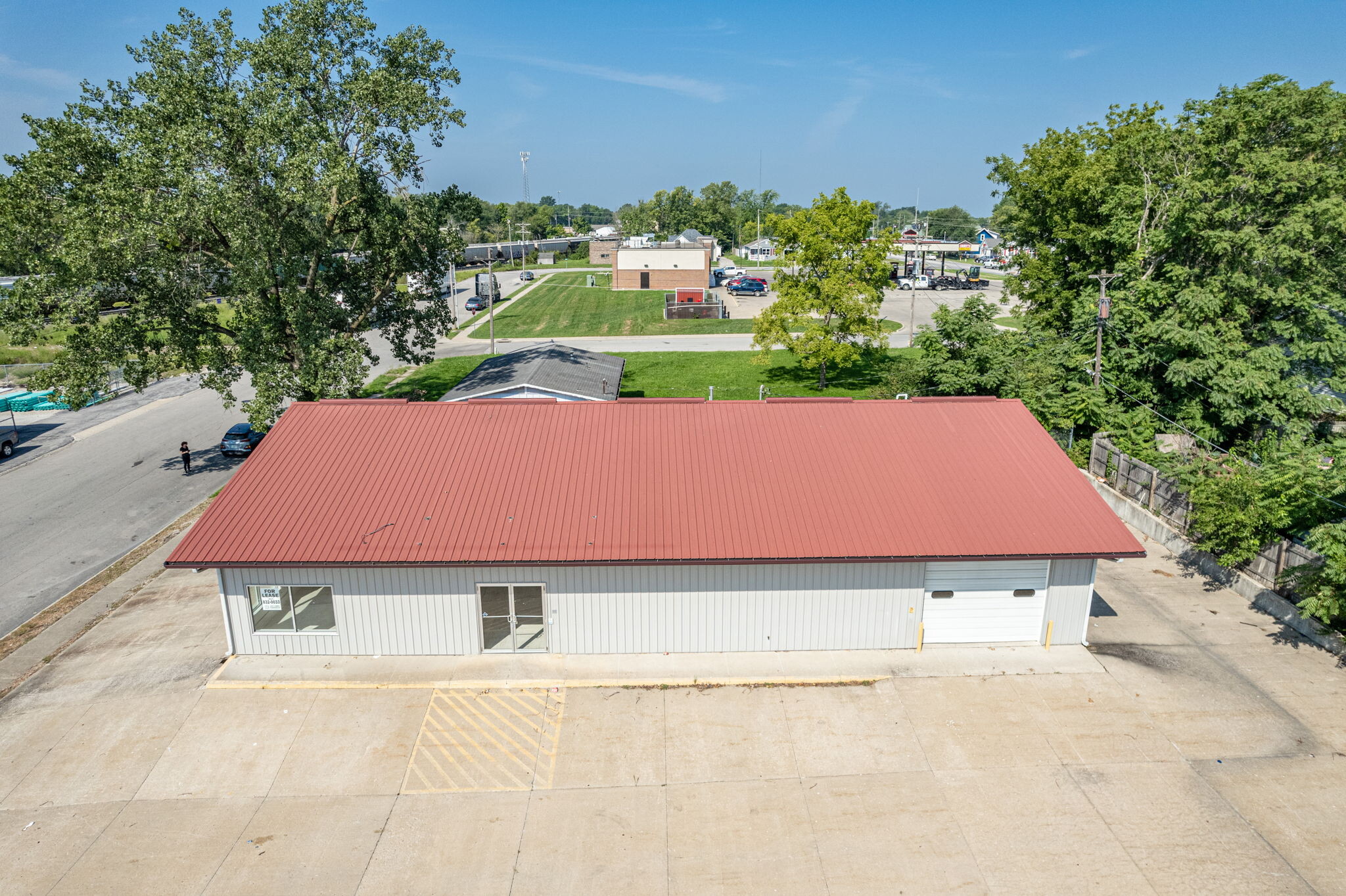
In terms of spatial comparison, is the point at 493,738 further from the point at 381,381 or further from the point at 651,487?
the point at 381,381

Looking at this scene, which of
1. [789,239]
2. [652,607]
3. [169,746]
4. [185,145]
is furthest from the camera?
[789,239]

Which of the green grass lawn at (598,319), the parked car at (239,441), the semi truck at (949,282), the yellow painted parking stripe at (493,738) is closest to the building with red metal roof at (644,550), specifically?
the yellow painted parking stripe at (493,738)

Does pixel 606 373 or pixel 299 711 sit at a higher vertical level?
pixel 606 373

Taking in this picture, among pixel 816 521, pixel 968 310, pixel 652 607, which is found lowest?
pixel 652 607

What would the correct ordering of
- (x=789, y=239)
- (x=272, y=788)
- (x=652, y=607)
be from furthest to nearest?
1. (x=789, y=239)
2. (x=652, y=607)
3. (x=272, y=788)

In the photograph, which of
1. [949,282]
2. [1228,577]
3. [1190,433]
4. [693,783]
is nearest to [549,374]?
[693,783]

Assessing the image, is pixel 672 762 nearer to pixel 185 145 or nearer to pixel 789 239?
pixel 185 145

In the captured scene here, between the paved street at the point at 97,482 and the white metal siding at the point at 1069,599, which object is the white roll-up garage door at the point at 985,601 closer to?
the white metal siding at the point at 1069,599

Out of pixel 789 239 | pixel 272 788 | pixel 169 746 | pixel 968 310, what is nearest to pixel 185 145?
pixel 169 746

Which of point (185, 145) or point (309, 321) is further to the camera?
point (309, 321)
